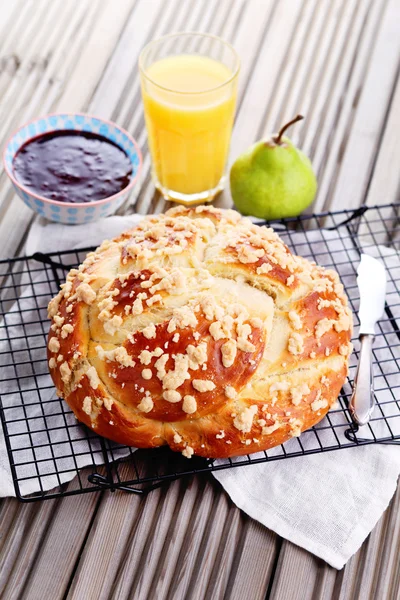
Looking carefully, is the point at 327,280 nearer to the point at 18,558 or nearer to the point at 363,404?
the point at 363,404

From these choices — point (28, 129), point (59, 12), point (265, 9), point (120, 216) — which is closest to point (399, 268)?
point (120, 216)

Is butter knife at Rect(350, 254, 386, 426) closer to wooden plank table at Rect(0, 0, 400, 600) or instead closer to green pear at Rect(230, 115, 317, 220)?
wooden plank table at Rect(0, 0, 400, 600)

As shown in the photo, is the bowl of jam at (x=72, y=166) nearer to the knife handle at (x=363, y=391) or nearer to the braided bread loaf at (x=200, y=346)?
the braided bread loaf at (x=200, y=346)

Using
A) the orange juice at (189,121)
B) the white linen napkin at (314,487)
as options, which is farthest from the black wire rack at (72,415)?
the orange juice at (189,121)

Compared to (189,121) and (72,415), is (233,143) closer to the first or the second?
(189,121)

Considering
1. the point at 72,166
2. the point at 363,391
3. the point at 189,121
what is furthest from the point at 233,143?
the point at 363,391
